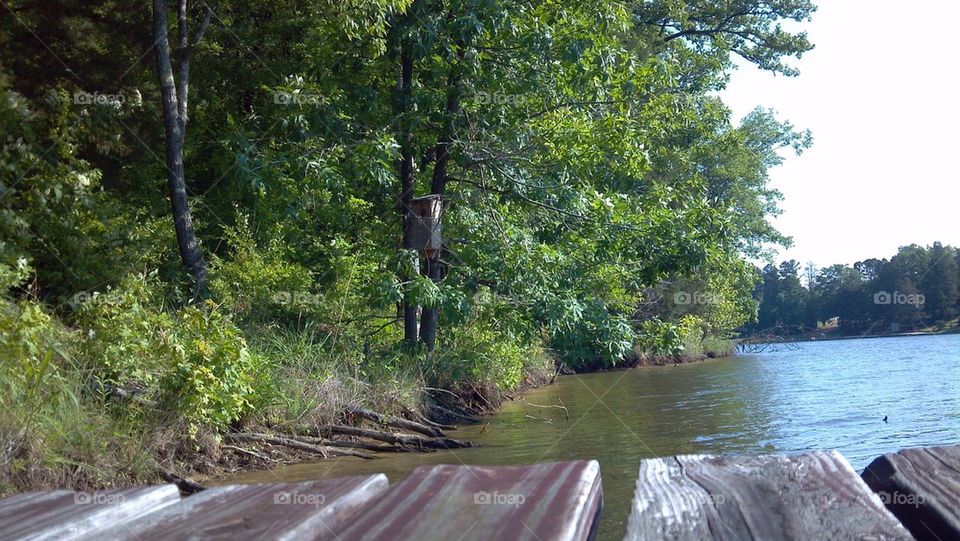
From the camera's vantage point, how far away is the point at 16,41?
1652 cm

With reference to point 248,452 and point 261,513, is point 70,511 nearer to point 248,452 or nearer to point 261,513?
point 261,513

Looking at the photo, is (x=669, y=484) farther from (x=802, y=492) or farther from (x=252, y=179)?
(x=252, y=179)

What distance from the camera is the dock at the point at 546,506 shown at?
51.6 inches

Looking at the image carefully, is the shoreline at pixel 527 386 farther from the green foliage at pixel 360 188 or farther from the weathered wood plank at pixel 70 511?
the weathered wood plank at pixel 70 511

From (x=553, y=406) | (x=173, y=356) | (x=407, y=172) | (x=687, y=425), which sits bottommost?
(x=687, y=425)

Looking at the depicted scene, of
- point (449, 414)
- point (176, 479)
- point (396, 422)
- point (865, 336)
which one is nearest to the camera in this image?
point (176, 479)

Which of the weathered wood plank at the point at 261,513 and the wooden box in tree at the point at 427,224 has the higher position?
the wooden box in tree at the point at 427,224

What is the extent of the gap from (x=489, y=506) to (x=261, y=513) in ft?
1.22

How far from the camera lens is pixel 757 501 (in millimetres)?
1439

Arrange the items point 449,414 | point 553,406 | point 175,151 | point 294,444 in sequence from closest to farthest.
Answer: point 294,444, point 175,151, point 449,414, point 553,406

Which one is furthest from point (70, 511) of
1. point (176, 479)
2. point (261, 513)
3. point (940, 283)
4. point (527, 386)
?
point (940, 283)

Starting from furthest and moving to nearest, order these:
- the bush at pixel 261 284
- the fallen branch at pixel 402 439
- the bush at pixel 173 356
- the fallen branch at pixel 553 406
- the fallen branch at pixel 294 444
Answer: the fallen branch at pixel 553 406 → the bush at pixel 261 284 → the fallen branch at pixel 402 439 → the fallen branch at pixel 294 444 → the bush at pixel 173 356

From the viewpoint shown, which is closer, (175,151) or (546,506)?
(546,506)

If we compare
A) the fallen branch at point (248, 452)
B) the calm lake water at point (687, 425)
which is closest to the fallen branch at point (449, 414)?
the calm lake water at point (687, 425)
